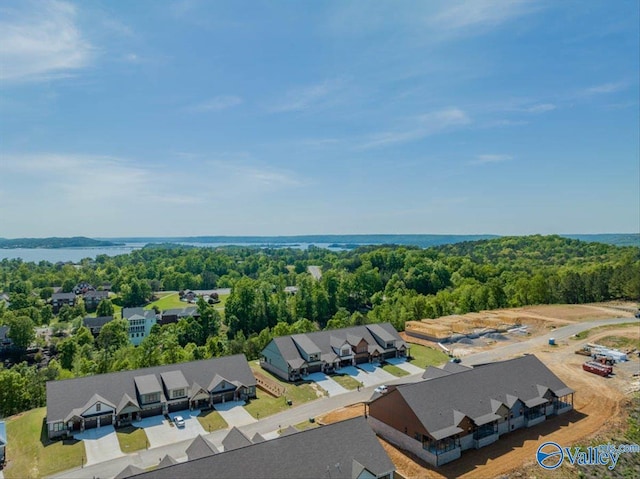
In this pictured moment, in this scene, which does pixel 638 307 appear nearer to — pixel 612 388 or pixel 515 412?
pixel 612 388

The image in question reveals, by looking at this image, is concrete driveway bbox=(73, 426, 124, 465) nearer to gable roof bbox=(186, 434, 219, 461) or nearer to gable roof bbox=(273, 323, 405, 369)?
gable roof bbox=(186, 434, 219, 461)

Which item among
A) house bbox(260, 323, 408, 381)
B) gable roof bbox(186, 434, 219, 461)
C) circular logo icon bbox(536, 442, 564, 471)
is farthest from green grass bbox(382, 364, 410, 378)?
gable roof bbox(186, 434, 219, 461)

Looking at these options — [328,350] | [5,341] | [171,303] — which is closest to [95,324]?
[5,341]

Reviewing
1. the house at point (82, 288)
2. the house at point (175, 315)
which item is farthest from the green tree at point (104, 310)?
the house at point (82, 288)

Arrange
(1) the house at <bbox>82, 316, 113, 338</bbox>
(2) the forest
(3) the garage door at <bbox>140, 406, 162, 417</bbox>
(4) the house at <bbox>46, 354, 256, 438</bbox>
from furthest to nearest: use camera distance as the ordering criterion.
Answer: (1) the house at <bbox>82, 316, 113, 338</bbox> < (2) the forest < (3) the garage door at <bbox>140, 406, 162, 417</bbox> < (4) the house at <bbox>46, 354, 256, 438</bbox>

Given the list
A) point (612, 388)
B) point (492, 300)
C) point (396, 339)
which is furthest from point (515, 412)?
point (492, 300)

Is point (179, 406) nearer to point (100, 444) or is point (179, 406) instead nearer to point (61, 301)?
point (100, 444)
